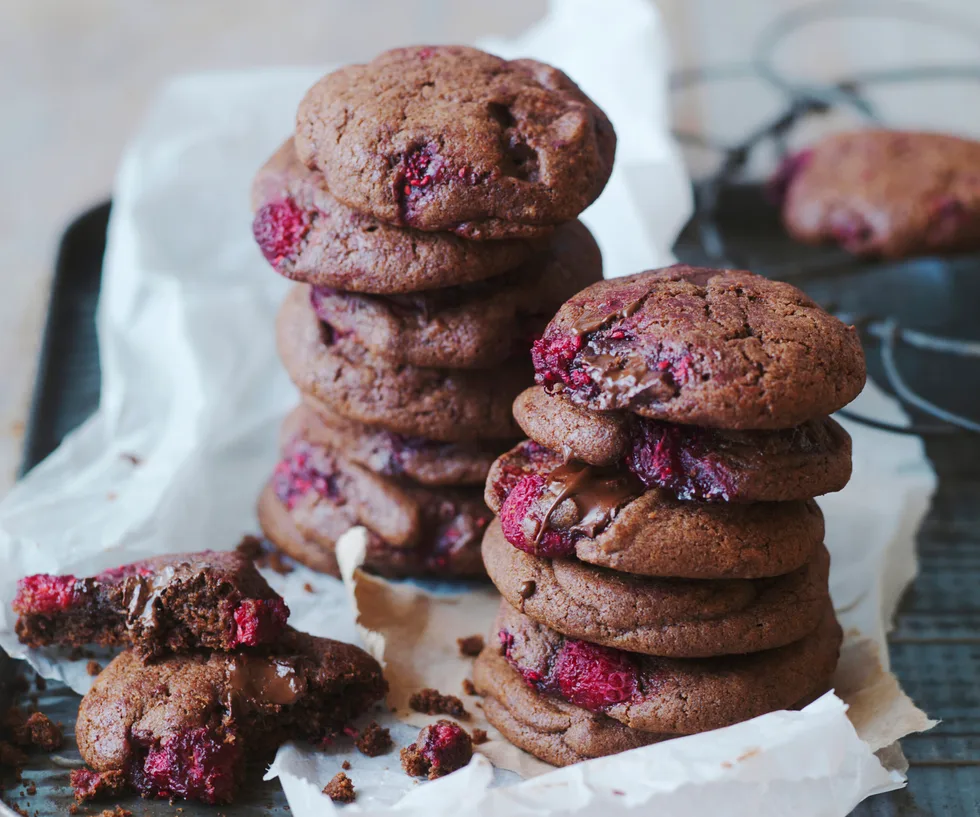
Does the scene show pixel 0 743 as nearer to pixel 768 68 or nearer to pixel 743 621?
pixel 743 621

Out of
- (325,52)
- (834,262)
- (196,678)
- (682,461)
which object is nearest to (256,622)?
(196,678)

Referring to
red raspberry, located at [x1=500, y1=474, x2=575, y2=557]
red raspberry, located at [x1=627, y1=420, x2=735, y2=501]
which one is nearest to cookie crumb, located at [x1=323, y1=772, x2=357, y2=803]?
red raspberry, located at [x1=500, y1=474, x2=575, y2=557]

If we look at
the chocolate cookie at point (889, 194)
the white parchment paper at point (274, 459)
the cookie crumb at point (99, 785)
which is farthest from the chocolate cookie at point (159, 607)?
the chocolate cookie at point (889, 194)

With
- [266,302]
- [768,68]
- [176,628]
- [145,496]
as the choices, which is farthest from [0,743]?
[768,68]

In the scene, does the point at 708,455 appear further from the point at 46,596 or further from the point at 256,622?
the point at 46,596

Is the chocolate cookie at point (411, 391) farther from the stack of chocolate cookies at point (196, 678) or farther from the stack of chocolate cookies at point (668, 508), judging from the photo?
the stack of chocolate cookies at point (196, 678)
